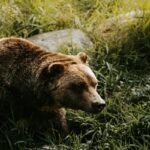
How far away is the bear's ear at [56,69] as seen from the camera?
5.42m

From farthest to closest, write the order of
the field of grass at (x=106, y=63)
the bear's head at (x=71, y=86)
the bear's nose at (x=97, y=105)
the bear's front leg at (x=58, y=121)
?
the bear's front leg at (x=58, y=121) → the field of grass at (x=106, y=63) → the bear's head at (x=71, y=86) → the bear's nose at (x=97, y=105)

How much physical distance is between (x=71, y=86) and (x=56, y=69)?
222 millimetres

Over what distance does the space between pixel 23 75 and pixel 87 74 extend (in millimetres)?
679

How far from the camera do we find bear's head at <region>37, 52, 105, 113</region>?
5332mm

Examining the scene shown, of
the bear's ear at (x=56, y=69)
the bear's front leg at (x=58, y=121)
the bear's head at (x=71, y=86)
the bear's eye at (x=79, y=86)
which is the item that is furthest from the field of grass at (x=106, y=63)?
the bear's ear at (x=56, y=69)

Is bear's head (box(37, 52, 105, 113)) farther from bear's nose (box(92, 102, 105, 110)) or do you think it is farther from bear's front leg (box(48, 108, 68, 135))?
bear's front leg (box(48, 108, 68, 135))

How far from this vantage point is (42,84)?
5.53 m

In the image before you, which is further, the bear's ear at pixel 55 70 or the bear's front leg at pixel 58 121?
the bear's front leg at pixel 58 121

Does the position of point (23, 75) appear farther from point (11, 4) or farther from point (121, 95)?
point (11, 4)

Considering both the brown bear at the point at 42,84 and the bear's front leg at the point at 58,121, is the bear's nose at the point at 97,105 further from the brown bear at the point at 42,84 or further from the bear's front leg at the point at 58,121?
the bear's front leg at the point at 58,121

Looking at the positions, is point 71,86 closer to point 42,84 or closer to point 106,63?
point 42,84

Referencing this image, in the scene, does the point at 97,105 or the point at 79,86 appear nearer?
the point at 97,105

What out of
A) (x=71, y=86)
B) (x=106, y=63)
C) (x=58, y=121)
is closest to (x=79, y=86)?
(x=71, y=86)

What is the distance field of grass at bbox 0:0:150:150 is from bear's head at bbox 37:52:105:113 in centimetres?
38
